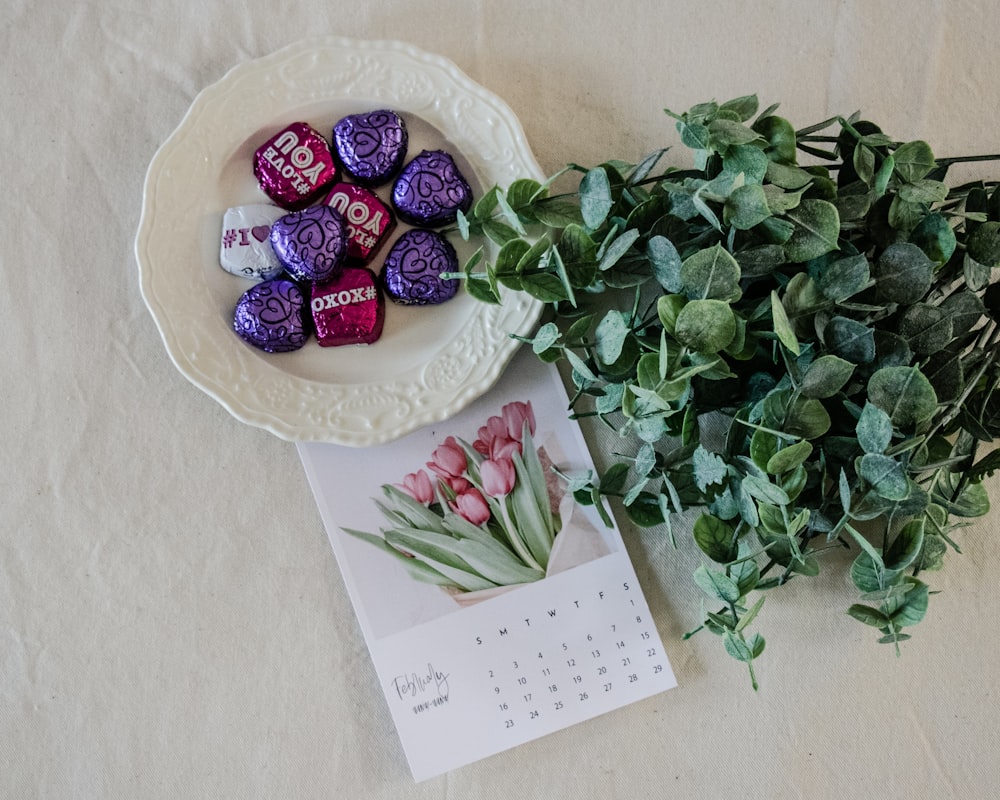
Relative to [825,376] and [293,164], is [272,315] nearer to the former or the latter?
[293,164]

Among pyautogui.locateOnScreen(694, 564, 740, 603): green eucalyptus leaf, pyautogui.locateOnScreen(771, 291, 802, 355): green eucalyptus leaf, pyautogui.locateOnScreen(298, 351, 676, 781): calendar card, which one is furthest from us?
pyautogui.locateOnScreen(298, 351, 676, 781): calendar card

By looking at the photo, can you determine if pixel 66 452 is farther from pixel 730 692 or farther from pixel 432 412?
pixel 730 692

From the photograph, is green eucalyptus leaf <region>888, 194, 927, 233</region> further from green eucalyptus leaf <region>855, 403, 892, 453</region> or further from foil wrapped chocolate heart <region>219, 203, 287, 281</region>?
foil wrapped chocolate heart <region>219, 203, 287, 281</region>

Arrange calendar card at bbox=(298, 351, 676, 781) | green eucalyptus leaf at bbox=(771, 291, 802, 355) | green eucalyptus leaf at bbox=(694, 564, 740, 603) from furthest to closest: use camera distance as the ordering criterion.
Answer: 1. calendar card at bbox=(298, 351, 676, 781)
2. green eucalyptus leaf at bbox=(694, 564, 740, 603)
3. green eucalyptus leaf at bbox=(771, 291, 802, 355)

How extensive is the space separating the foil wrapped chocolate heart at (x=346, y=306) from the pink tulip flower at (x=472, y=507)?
0.15 meters

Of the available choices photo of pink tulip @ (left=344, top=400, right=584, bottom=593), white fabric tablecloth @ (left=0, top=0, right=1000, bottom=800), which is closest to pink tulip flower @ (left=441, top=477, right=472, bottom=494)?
photo of pink tulip @ (left=344, top=400, right=584, bottom=593)

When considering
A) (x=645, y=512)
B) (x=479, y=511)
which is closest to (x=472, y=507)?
(x=479, y=511)

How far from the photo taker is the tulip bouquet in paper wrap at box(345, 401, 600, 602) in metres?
0.63

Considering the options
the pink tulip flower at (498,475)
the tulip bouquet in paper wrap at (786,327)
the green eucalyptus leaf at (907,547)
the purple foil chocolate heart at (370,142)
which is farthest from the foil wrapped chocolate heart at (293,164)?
the green eucalyptus leaf at (907,547)

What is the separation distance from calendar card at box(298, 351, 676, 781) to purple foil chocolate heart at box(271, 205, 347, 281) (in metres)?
0.15

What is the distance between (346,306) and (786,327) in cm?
32

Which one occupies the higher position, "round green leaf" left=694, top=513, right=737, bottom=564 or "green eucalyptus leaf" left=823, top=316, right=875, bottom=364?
"green eucalyptus leaf" left=823, top=316, right=875, bottom=364

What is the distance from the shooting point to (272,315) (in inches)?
22.9

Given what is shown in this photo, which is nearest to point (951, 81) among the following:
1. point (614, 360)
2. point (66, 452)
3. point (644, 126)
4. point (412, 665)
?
point (644, 126)
